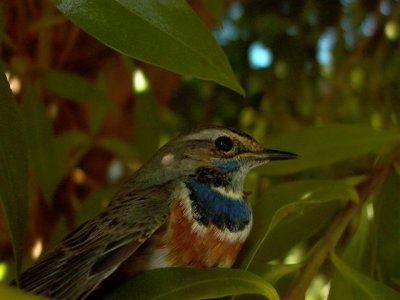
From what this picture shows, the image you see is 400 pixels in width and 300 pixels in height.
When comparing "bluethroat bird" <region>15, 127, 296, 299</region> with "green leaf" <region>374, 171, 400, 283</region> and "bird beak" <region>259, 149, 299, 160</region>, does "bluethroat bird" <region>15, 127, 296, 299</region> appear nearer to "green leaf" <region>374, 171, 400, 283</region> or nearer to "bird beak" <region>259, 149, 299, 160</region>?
"bird beak" <region>259, 149, 299, 160</region>

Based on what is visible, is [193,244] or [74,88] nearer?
[193,244]

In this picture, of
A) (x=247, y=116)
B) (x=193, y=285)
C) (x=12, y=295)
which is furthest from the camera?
(x=247, y=116)

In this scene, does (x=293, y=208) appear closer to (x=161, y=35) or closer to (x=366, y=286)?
(x=366, y=286)

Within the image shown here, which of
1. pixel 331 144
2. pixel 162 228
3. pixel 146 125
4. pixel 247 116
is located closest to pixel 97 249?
pixel 162 228

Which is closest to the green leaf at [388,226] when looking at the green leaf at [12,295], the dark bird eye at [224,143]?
the dark bird eye at [224,143]

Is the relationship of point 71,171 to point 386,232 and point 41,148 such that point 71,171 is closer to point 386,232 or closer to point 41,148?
point 41,148

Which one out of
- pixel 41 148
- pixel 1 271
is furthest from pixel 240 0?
pixel 1 271

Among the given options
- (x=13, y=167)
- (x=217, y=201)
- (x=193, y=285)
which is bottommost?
(x=217, y=201)
